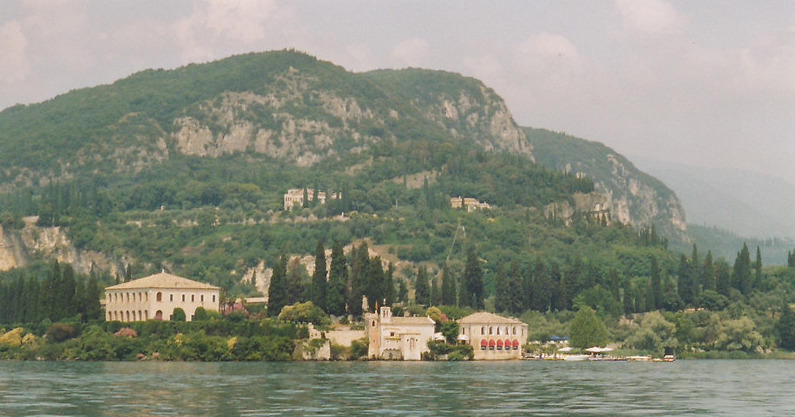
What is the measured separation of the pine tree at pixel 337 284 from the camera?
425 ft

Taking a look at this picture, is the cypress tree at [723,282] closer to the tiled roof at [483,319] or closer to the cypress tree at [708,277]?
the cypress tree at [708,277]

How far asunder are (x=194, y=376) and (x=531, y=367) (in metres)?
33.2

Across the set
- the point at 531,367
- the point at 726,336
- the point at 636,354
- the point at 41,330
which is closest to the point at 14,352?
the point at 41,330

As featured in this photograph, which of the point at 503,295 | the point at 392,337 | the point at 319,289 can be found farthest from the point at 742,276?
the point at 319,289

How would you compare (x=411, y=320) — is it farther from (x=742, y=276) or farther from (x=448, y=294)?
(x=742, y=276)

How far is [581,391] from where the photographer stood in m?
79.1

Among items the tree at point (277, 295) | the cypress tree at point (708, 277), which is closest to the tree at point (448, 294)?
the tree at point (277, 295)

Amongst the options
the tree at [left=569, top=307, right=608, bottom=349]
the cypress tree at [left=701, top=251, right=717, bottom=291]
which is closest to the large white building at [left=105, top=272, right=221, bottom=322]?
the tree at [left=569, top=307, right=608, bottom=349]

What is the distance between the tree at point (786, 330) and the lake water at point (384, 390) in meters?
28.1

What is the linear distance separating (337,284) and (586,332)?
26.6 metres

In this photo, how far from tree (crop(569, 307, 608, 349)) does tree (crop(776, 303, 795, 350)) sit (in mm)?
19199

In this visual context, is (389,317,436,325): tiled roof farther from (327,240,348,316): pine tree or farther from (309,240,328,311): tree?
(309,240,328,311): tree

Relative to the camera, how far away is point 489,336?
419ft

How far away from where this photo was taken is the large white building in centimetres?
12925
